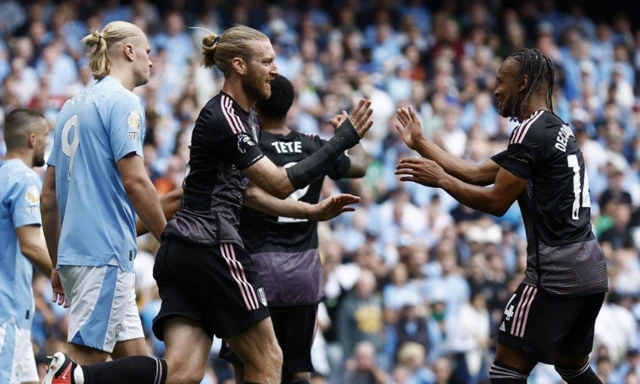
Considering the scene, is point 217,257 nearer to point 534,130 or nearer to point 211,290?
point 211,290

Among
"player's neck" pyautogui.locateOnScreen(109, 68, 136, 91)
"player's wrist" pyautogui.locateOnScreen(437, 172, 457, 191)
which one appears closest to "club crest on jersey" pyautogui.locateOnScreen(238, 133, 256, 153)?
"player's neck" pyautogui.locateOnScreen(109, 68, 136, 91)

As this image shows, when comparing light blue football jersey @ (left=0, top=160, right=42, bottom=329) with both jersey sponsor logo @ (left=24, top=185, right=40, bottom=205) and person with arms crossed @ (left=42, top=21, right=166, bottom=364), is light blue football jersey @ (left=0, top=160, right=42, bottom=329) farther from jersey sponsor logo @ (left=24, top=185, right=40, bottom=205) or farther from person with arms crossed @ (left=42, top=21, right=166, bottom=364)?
person with arms crossed @ (left=42, top=21, right=166, bottom=364)

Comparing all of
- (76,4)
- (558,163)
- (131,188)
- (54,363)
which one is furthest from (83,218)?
(76,4)

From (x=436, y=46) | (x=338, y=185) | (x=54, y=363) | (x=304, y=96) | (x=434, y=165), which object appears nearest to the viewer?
(x=54, y=363)

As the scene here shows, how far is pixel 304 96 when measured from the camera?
55.6 ft

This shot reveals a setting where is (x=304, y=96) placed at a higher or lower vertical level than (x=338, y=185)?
higher

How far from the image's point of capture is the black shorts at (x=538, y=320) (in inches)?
265

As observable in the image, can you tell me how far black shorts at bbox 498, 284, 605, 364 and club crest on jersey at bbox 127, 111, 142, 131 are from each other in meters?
2.57

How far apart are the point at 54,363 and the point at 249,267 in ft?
4.09

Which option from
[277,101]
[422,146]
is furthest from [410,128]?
[277,101]

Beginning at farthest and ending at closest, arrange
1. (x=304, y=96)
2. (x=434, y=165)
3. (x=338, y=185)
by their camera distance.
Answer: (x=304, y=96), (x=338, y=185), (x=434, y=165)

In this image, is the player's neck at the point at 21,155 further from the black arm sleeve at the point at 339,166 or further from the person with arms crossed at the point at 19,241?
the black arm sleeve at the point at 339,166

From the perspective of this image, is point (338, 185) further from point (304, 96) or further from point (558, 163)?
point (558, 163)

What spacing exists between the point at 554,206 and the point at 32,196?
11.4 feet
